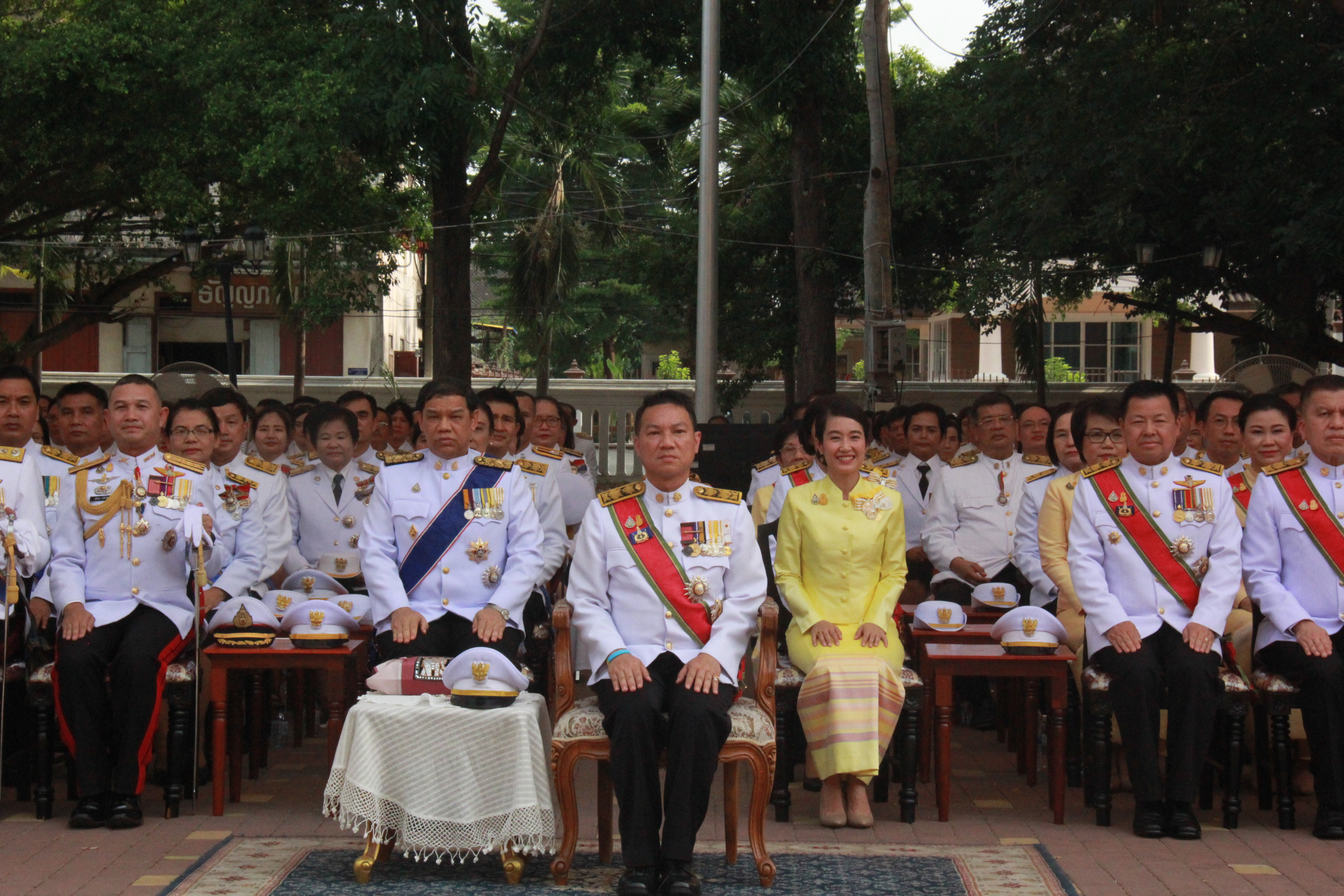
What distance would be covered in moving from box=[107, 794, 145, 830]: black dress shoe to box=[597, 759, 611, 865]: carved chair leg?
1.86m

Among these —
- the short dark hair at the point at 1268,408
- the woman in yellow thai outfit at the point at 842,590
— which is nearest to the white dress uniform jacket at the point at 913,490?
the short dark hair at the point at 1268,408

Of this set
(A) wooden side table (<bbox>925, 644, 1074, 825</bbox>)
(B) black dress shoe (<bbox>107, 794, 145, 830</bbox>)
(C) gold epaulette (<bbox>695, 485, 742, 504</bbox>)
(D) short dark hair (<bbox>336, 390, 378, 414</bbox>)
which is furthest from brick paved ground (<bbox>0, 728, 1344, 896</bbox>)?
(D) short dark hair (<bbox>336, 390, 378, 414</bbox>)

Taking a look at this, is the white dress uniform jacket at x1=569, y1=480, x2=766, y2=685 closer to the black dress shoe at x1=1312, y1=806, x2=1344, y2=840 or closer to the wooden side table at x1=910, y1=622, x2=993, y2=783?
the wooden side table at x1=910, y1=622, x2=993, y2=783

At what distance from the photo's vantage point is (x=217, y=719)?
18.7 feet

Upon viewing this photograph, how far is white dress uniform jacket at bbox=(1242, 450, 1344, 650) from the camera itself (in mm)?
5727

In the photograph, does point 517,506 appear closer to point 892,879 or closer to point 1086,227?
point 892,879

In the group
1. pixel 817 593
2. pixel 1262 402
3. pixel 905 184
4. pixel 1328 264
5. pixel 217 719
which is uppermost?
pixel 905 184

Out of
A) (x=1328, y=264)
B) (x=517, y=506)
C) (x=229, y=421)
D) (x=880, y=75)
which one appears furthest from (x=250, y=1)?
(x=1328, y=264)

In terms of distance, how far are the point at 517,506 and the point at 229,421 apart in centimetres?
216

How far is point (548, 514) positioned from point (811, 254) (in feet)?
33.7

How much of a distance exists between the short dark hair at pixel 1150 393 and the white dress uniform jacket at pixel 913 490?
214 cm

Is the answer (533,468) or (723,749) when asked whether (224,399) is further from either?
(723,749)

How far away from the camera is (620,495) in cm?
545

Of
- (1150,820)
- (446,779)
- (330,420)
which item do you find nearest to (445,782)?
(446,779)
